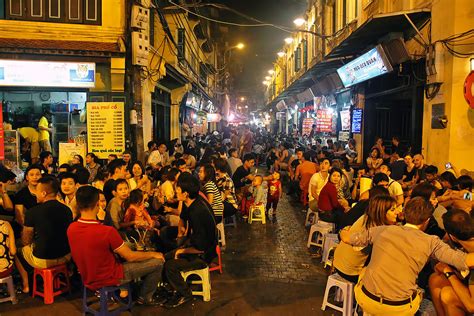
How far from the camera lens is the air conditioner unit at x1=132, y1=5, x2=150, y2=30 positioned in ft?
36.6

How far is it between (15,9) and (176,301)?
9542 mm

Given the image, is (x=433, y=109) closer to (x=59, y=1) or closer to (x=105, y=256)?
(x=105, y=256)

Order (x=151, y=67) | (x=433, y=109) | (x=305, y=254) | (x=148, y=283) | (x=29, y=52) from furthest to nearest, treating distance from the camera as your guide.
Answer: (x=151, y=67) → (x=29, y=52) → (x=433, y=109) → (x=305, y=254) → (x=148, y=283)

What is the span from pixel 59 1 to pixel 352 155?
1140 centimetres

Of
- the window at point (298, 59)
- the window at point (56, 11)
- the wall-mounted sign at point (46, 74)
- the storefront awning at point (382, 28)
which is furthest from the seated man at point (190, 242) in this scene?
the window at point (298, 59)

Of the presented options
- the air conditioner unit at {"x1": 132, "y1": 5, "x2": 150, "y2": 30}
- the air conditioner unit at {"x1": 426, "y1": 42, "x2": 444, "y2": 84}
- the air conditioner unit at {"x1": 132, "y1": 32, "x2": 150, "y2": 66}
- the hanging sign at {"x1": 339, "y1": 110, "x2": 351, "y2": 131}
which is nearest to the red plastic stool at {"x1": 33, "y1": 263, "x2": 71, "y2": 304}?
the air conditioner unit at {"x1": 132, "y1": 32, "x2": 150, "y2": 66}

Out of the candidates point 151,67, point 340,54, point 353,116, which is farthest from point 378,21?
point 151,67

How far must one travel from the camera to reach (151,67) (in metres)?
14.0

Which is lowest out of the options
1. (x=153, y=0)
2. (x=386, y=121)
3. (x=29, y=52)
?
(x=386, y=121)

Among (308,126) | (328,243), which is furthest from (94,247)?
(308,126)

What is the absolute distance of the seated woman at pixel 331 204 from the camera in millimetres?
7891

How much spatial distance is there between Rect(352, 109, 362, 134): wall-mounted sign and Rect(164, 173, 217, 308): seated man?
11.4m

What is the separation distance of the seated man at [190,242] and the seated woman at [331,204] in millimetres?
3002

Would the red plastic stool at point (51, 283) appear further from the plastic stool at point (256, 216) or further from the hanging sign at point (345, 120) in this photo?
the hanging sign at point (345, 120)
